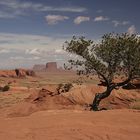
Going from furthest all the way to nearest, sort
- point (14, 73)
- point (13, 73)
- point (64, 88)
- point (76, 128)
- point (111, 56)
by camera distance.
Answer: point (14, 73)
point (13, 73)
point (64, 88)
point (111, 56)
point (76, 128)

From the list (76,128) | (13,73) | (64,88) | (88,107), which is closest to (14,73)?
(13,73)

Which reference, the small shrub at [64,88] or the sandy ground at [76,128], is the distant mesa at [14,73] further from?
the sandy ground at [76,128]

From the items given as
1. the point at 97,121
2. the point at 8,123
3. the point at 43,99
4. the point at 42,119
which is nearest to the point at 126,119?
the point at 97,121

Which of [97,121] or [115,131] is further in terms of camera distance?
[97,121]

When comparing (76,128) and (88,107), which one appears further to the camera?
(88,107)

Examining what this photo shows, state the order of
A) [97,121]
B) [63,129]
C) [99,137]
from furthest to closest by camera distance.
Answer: [97,121]
[63,129]
[99,137]

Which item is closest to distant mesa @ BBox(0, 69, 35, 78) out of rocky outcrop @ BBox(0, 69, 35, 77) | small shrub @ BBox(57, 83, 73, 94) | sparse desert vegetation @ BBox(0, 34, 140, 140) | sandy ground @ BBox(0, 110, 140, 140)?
rocky outcrop @ BBox(0, 69, 35, 77)

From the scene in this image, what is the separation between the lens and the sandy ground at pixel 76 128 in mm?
11477

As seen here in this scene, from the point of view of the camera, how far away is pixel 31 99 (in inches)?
1299

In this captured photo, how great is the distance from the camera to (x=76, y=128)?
12.4 m

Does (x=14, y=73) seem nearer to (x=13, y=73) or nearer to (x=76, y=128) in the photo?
(x=13, y=73)

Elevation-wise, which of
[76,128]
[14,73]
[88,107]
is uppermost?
[76,128]

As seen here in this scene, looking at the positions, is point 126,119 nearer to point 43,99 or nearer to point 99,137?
point 99,137

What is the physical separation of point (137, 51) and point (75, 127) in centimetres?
1260
